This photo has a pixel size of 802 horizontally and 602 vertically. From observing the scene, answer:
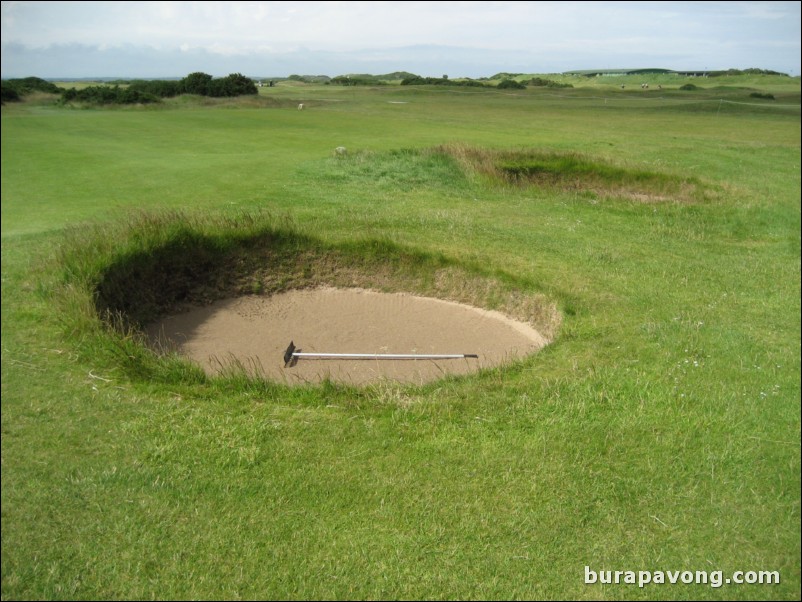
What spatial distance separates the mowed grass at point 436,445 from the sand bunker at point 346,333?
0.77 meters

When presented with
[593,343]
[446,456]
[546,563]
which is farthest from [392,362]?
[546,563]

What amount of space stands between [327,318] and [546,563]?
523 centimetres

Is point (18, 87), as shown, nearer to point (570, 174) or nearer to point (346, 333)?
point (346, 333)

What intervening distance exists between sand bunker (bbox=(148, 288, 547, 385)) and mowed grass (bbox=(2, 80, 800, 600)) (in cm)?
77

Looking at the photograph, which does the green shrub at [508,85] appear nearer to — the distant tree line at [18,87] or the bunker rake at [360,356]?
the bunker rake at [360,356]

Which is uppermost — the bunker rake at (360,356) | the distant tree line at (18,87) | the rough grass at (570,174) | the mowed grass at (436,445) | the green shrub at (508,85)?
the green shrub at (508,85)

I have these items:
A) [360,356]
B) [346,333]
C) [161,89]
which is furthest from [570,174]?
[161,89]

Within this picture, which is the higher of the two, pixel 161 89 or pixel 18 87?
pixel 161 89

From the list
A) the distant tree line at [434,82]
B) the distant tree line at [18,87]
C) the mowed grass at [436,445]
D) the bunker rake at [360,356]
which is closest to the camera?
the mowed grass at [436,445]

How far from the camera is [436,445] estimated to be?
14.2ft

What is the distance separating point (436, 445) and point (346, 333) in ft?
11.6

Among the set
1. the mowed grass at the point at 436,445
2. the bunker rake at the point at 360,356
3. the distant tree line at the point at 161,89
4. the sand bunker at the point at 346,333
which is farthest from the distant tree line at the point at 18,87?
the distant tree line at the point at 161,89

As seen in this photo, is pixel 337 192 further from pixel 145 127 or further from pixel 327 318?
pixel 145 127

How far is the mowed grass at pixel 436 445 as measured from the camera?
10.7ft
